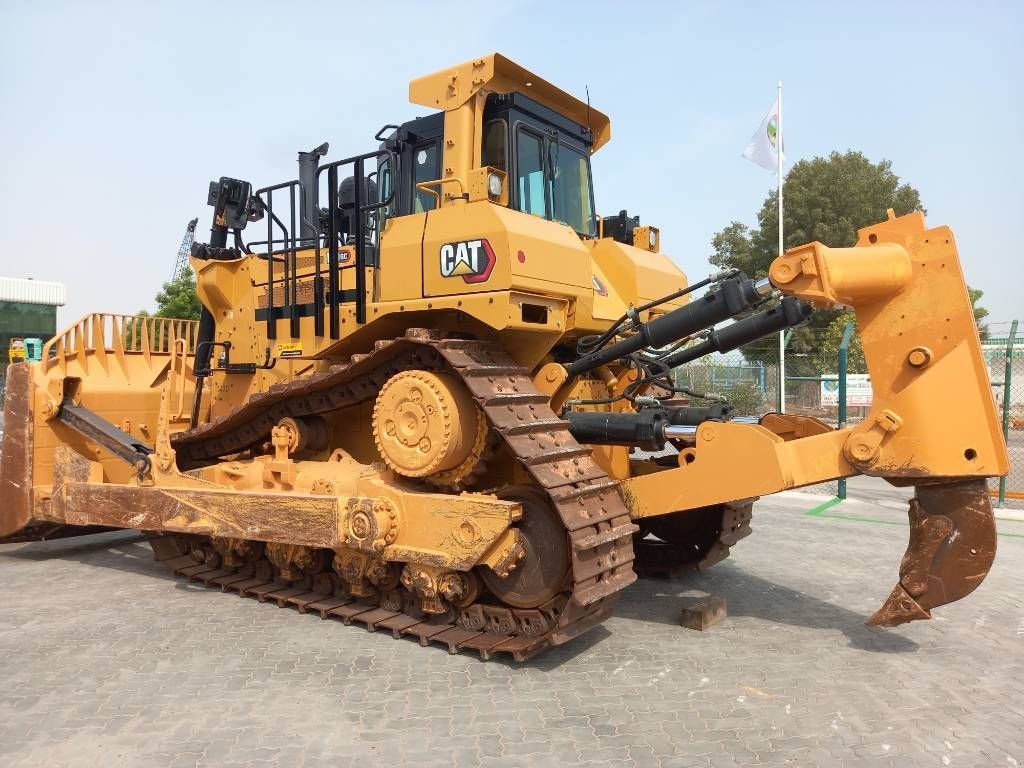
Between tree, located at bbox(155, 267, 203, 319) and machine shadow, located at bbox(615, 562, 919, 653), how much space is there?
2574 cm

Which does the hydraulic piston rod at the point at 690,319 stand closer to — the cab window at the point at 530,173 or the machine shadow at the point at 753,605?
the cab window at the point at 530,173

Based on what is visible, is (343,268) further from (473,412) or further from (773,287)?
(773,287)

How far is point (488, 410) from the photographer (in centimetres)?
458

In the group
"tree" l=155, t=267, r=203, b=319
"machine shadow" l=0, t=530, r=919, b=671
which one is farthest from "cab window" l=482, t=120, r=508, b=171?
"tree" l=155, t=267, r=203, b=319

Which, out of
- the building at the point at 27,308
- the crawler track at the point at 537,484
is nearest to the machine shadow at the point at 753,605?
the crawler track at the point at 537,484

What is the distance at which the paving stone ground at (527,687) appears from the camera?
12.0ft

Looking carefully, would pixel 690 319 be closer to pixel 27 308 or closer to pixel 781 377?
pixel 781 377

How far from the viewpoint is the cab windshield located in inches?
231

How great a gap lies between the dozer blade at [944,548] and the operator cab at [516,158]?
11.1 ft

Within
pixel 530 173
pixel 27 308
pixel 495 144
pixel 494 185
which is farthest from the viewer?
pixel 27 308

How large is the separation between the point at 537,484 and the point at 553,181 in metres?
2.59

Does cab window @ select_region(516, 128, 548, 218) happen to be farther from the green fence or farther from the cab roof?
the green fence

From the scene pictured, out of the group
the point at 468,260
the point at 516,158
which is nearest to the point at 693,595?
the point at 468,260

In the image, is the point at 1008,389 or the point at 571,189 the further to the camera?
the point at 1008,389
